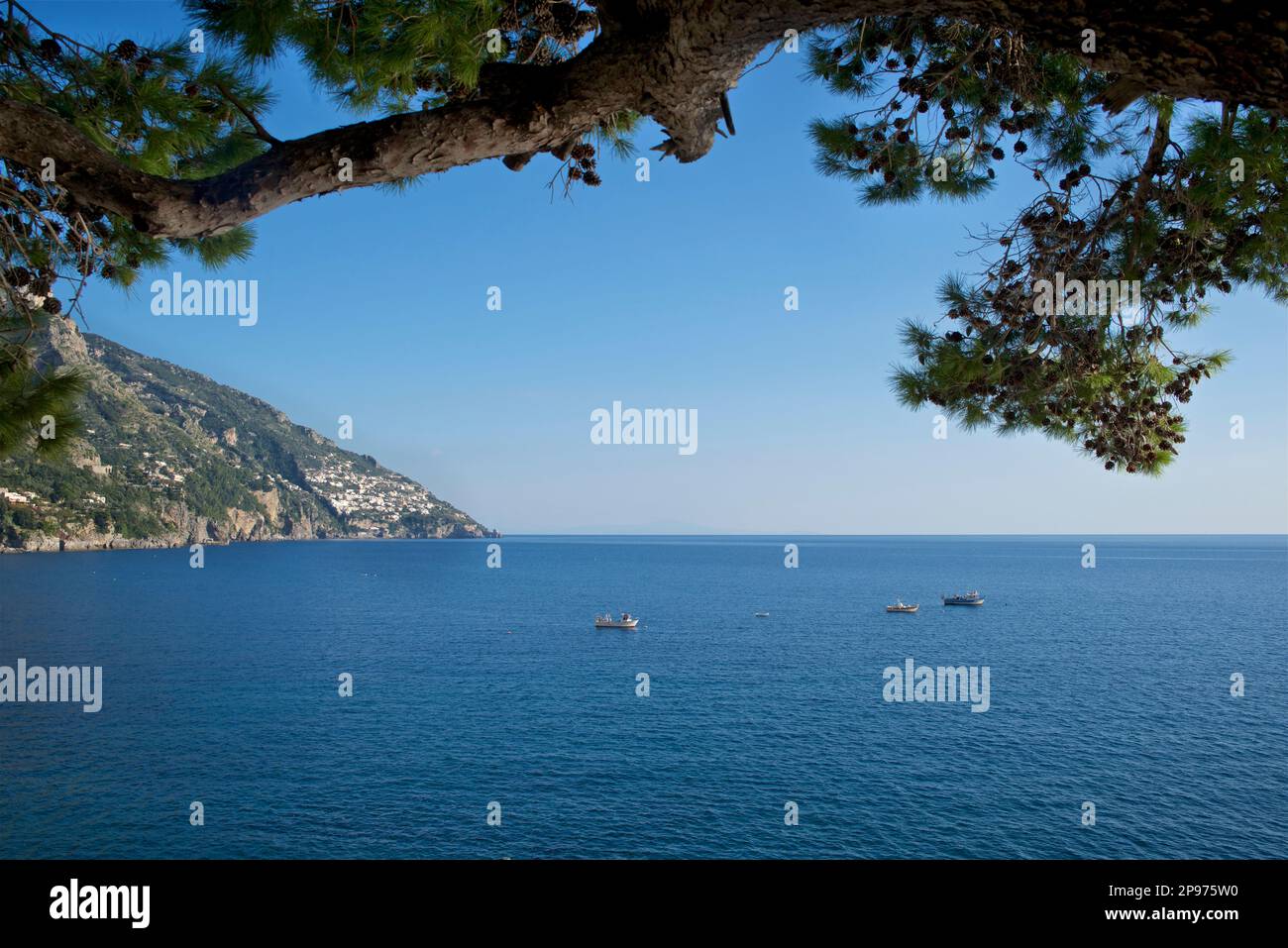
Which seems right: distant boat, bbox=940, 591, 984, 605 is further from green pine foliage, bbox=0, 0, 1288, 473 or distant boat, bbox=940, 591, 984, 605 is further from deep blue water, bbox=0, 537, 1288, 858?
green pine foliage, bbox=0, 0, 1288, 473

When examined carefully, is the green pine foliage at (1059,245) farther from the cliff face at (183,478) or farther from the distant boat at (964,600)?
the cliff face at (183,478)

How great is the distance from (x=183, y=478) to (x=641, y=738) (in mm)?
111787

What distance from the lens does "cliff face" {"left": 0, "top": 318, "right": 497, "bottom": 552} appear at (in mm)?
98750

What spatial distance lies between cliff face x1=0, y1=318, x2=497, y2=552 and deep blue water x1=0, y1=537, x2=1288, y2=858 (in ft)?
140

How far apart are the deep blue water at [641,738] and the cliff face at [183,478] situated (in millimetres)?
42810

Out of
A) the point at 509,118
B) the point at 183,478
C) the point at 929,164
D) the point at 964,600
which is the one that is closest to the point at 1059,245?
the point at 929,164

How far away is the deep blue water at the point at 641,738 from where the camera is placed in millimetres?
21031

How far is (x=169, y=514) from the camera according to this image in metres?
116

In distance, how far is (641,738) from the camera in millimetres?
28312
